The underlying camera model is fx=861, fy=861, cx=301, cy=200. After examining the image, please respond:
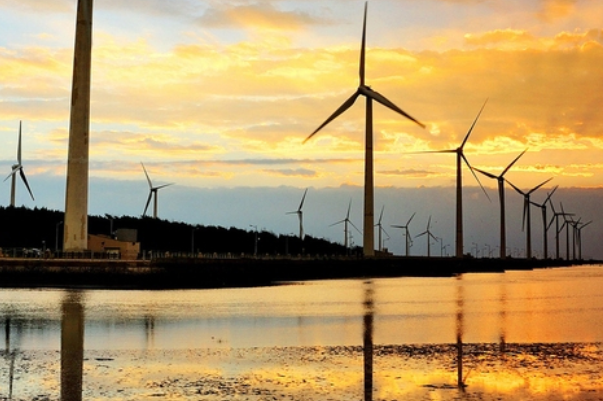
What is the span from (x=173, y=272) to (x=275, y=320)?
38103mm

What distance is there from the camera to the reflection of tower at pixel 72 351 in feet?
64.4

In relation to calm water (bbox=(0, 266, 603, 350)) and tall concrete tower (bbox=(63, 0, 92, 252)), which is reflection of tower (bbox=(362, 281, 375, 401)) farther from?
tall concrete tower (bbox=(63, 0, 92, 252))

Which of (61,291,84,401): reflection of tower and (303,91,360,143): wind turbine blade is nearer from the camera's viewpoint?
(61,291,84,401): reflection of tower

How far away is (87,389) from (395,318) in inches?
990

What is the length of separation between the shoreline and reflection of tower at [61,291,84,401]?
2317 cm

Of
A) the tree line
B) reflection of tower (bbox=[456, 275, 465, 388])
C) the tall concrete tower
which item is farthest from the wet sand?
the tree line

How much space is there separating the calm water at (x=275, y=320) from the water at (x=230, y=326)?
46 millimetres

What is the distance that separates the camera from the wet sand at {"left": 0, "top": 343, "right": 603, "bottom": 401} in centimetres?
1927

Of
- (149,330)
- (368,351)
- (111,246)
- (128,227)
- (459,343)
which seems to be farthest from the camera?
(128,227)

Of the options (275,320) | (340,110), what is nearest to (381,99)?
(340,110)

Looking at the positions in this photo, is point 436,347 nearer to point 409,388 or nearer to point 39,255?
point 409,388

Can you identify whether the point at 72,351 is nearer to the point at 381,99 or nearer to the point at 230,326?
the point at 230,326

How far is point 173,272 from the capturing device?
7725cm

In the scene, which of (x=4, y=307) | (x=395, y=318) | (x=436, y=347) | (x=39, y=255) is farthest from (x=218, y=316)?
(x=39, y=255)
